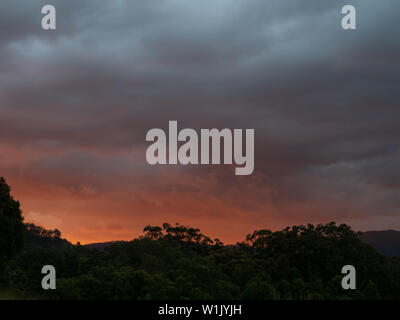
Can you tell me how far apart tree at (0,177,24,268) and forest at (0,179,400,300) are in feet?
0.18

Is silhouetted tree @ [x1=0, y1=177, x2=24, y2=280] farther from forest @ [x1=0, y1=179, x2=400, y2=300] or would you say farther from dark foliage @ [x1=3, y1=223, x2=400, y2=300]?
dark foliage @ [x1=3, y1=223, x2=400, y2=300]

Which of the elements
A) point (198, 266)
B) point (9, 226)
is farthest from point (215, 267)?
point (9, 226)

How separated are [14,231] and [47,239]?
6781cm

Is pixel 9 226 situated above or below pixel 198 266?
above

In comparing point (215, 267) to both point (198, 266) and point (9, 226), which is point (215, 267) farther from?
point (9, 226)

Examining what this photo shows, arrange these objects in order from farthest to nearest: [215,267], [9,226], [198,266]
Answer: [215,267] → [198,266] → [9,226]

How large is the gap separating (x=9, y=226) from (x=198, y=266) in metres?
15.4

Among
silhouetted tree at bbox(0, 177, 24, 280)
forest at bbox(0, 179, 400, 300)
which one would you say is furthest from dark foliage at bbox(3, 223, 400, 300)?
silhouetted tree at bbox(0, 177, 24, 280)

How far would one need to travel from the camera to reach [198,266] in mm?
37969

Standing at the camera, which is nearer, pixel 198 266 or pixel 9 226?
pixel 9 226

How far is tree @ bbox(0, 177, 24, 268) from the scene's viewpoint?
2802 centimetres

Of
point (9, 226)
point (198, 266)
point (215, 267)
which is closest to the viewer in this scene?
→ point (9, 226)

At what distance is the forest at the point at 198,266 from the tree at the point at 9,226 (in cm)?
6

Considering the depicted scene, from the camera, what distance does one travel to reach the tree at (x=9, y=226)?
91.9 ft
